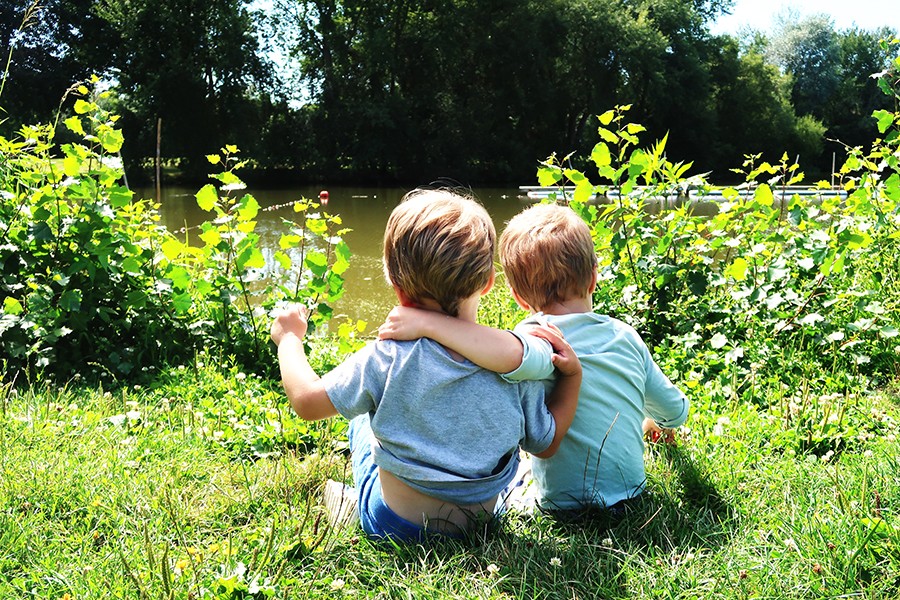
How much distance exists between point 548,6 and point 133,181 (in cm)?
1863

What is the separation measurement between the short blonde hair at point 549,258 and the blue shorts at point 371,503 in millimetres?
575

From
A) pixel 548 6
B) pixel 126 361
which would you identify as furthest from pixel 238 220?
pixel 548 6

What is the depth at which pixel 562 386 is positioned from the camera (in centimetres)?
200

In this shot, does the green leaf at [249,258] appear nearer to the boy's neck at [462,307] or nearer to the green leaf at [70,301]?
the green leaf at [70,301]

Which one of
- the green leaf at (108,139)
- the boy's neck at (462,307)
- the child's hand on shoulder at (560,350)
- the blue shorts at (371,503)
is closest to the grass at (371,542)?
the blue shorts at (371,503)

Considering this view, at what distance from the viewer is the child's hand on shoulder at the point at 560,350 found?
1946 millimetres

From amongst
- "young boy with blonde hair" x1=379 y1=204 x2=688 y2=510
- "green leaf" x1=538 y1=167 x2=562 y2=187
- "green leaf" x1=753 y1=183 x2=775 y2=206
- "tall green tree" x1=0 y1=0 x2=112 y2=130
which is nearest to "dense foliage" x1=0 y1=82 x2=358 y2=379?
"green leaf" x1=538 y1=167 x2=562 y2=187

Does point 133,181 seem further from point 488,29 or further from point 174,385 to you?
point 174,385

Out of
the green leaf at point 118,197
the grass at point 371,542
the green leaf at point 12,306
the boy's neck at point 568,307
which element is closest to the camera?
the grass at point 371,542

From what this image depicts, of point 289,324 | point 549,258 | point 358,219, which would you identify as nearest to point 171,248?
point 289,324

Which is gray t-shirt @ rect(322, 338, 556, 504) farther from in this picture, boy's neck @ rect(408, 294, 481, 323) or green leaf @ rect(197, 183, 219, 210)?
green leaf @ rect(197, 183, 219, 210)

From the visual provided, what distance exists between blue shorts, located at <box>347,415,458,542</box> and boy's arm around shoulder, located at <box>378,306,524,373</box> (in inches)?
12.0

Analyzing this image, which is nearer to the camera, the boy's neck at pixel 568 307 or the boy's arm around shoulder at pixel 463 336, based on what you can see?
the boy's arm around shoulder at pixel 463 336

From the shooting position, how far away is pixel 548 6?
33.7 metres
